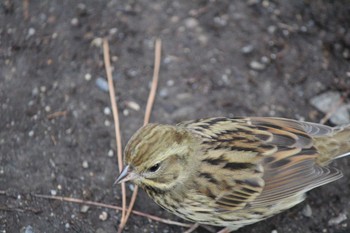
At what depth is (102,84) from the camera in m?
5.71

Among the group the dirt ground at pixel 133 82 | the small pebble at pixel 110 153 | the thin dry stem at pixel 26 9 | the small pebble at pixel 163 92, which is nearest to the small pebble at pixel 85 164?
the dirt ground at pixel 133 82

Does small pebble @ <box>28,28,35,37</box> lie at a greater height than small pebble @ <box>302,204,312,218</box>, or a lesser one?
greater

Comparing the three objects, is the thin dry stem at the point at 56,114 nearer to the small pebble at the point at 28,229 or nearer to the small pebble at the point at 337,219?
the small pebble at the point at 28,229

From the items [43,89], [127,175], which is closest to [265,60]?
[43,89]

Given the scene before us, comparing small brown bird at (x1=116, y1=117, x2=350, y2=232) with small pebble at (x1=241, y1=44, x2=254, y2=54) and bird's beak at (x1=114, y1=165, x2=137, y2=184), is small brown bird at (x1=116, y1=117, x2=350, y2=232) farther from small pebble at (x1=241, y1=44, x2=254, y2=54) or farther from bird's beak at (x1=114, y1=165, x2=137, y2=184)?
small pebble at (x1=241, y1=44, x2=254, y2=54)

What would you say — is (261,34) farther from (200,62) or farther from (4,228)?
(4,228)

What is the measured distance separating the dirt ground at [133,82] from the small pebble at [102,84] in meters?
0.01

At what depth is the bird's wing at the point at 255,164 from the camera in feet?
15.1

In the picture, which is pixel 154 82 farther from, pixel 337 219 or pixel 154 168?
pixel 337 219

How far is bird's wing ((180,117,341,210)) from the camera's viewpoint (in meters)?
4.62

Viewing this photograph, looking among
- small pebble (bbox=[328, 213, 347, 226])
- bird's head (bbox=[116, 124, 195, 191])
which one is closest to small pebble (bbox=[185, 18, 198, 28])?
bird's head (bbox=[116, 124, 195, 191])

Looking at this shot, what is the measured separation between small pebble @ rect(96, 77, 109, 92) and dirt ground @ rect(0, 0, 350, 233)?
1 centimetres

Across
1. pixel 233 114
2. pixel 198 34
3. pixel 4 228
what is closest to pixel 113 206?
pixel 4 228

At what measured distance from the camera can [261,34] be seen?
6062mm
